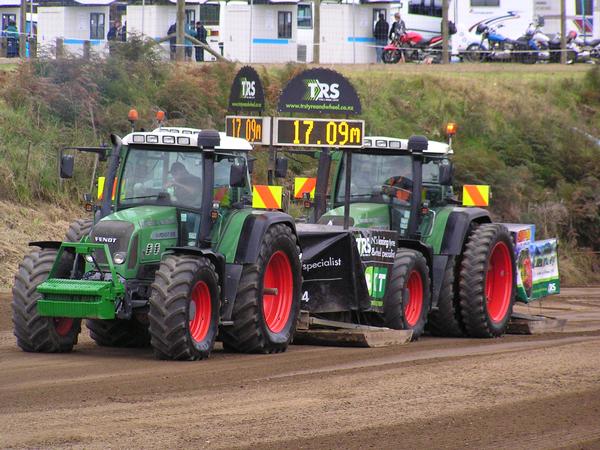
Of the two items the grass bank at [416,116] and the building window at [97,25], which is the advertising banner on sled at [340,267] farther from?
the building window at [97,25]

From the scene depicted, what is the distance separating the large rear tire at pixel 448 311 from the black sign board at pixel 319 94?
2291mm

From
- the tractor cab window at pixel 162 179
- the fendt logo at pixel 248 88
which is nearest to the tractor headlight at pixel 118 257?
the tractor cab window at pixel 162 179

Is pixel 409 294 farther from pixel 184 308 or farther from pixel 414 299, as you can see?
pixel 184 308

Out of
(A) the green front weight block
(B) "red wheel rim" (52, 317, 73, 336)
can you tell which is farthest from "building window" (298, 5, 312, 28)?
(A) the green front weight block

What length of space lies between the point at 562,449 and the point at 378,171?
23.7 feet

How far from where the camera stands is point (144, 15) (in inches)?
1486

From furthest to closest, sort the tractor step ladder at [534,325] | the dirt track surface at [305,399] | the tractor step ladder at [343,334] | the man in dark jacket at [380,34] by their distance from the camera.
A: the man in dark jacket at [380,34], the tractor step ladder at [534,325], the tractor step ladder at [343,334], the dirt track surface at [305,399]

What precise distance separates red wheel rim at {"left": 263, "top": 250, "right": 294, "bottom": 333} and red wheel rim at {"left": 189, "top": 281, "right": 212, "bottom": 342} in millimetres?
1157

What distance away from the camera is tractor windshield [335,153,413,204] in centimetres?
1431

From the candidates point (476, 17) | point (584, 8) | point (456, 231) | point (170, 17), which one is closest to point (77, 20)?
point (170, 17)

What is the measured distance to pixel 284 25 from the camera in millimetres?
38969

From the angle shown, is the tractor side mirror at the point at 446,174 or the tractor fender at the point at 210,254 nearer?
the tractor fender at the point at 210,254

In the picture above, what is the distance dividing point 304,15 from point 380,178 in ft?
86.1

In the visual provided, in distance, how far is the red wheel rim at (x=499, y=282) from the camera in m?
15.3
